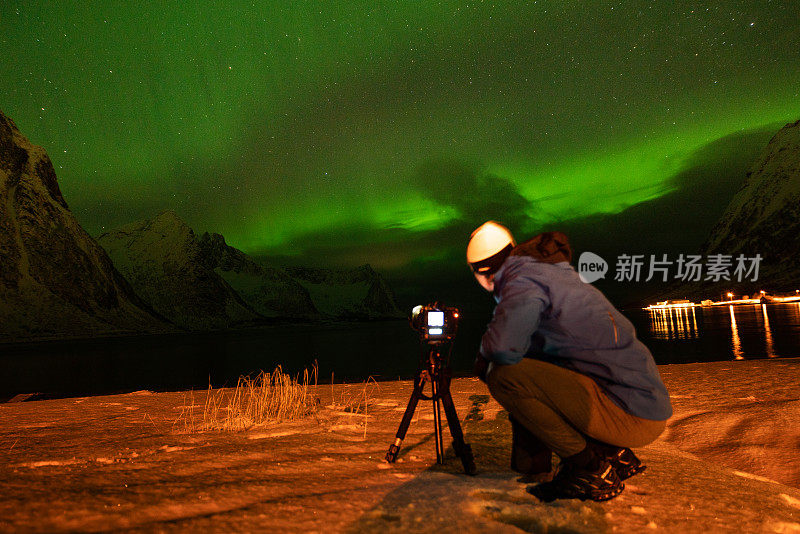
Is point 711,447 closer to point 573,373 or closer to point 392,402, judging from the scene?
point 573,373

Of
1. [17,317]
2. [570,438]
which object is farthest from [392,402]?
[17,317]

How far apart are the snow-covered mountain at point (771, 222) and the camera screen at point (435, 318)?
16809 centimetres

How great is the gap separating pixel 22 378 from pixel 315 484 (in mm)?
39078

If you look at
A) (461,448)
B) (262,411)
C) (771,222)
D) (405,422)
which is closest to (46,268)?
(262,411)

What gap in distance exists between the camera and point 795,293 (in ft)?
408

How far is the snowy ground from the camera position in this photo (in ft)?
6.68

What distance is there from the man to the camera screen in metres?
0.58

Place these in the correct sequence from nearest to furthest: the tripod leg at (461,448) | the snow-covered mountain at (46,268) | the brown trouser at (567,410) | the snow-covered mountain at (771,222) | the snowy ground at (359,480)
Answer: the snowy ground at (359,480) < the brown trouser at (567,410) < the tripod leg at (461,448) < the snow-covered mountain at (46,268) < the snow-covered mountain at (771,222)

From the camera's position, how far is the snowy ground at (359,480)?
2.04m

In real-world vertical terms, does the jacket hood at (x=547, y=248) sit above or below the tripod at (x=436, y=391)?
above

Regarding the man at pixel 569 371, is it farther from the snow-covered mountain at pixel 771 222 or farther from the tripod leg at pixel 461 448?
the snow-covered mountain at pixel 771 222

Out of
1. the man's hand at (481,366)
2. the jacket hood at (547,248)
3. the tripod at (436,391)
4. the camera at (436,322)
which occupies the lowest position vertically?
the tripod at (436,391)

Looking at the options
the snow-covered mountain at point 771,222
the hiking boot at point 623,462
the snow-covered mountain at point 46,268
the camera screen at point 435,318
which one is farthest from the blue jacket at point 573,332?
the snow-covered mountain at point 771,222

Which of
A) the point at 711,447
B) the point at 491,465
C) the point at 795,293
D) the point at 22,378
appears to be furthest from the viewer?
the point at 795,293
